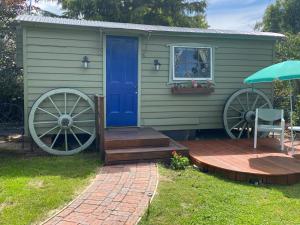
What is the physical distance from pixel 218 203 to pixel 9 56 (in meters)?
8.41

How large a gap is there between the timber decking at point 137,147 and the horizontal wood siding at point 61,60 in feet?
4.26

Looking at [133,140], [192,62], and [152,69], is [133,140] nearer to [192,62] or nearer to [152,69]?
[152,69]

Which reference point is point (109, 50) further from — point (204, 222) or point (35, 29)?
point (204, 222)

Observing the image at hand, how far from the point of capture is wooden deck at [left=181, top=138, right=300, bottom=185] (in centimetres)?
491

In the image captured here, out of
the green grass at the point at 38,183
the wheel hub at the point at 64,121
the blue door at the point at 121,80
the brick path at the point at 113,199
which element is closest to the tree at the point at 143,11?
the blue door at the point at 121,80

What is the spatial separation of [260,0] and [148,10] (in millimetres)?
6140

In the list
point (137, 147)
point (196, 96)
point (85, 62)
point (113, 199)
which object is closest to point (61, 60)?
point (85, 62)

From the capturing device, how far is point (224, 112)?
7.76m

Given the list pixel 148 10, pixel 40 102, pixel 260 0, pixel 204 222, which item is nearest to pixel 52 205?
pixel 204 222

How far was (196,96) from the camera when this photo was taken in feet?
25.3

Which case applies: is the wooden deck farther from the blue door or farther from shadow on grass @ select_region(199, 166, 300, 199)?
the blue door

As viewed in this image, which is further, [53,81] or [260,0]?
[260,0]

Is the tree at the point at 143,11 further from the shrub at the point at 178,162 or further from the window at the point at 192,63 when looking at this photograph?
the shrub at the point at 178,162

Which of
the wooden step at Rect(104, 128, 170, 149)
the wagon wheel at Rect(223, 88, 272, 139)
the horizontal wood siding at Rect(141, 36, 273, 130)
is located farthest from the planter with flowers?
the wooden step at Rect(104, 128, 170, 149)
